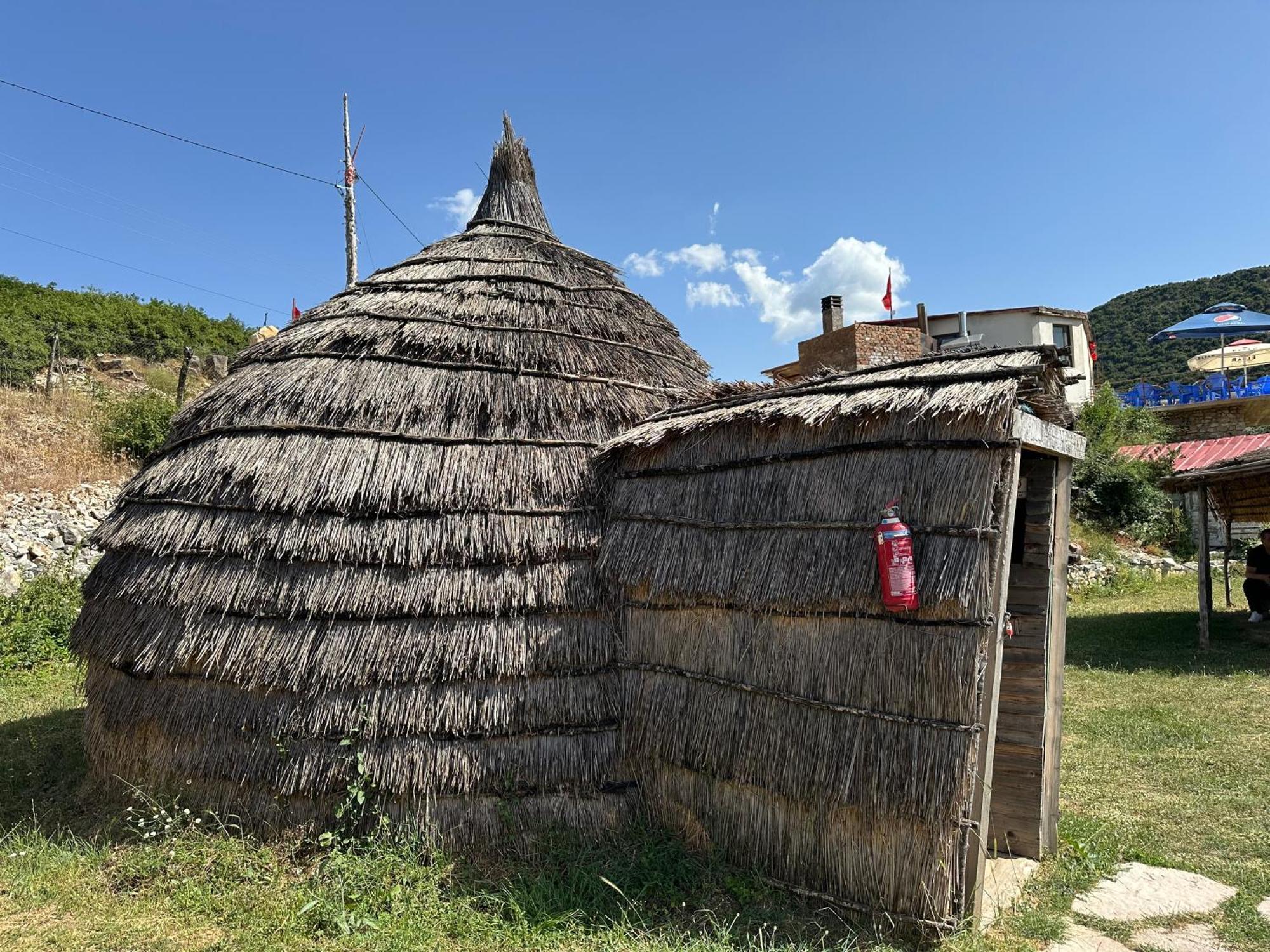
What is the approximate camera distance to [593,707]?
462cm

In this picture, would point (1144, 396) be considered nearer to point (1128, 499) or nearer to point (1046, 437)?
point (1128, 499)

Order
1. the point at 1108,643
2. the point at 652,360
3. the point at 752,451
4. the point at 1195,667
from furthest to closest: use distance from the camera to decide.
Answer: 1. the point at 1108,643
2. the point at 1195,667
3. the point at 652,360
4. the point at 752,451

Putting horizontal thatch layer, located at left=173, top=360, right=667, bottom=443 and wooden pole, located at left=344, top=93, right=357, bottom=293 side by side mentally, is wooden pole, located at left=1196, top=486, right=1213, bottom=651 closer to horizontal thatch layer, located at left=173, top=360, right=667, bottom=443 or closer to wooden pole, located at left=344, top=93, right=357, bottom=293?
horizontal thatch layer, located at left=173, top=360, right=667, bottom=443

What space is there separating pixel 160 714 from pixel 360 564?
1.60 m

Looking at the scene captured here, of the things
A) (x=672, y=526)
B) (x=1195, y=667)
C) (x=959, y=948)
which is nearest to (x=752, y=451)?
(x=672, y=526)

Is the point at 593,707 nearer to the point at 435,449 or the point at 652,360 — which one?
the point at 435,449

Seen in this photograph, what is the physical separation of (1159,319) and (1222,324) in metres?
18.7

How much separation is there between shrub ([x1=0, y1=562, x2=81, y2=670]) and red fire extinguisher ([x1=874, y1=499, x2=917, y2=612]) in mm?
9538

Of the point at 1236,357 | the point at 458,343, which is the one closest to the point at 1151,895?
the point at 458,343

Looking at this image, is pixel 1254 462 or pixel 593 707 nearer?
pixel 593 707

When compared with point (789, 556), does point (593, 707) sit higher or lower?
lower

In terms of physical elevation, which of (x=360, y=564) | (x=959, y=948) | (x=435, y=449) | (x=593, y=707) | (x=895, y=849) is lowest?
(x=959, y=948)

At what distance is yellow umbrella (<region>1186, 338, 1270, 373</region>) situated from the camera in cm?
2412

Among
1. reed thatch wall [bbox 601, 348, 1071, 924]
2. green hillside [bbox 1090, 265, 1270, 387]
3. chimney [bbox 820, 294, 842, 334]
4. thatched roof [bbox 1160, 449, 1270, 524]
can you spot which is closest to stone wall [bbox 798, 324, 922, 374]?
chimney [bbox 820, 294, 842, 334]
